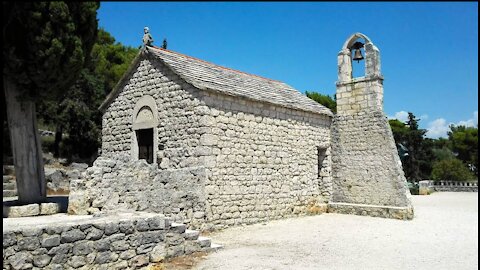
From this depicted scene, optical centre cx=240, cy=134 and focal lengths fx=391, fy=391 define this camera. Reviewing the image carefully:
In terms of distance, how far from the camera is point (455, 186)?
25.0 metres

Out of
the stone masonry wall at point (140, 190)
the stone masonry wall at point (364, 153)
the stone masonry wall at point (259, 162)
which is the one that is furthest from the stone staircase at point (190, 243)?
the stone masonry wall at point (364, 153)

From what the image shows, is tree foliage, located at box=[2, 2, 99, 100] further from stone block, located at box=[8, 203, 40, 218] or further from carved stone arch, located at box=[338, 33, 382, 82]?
carved stone arch, located at box=[338, 33, 382, 82]

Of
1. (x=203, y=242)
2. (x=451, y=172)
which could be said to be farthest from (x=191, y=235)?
(x=451, y=172)

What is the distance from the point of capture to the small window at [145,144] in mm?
11587

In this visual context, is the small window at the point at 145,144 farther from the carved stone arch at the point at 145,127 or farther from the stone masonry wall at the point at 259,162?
the stone masonry wall at the point at 259,162

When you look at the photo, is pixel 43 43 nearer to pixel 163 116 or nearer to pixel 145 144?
pixel 163 116

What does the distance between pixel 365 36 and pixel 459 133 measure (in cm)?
2970

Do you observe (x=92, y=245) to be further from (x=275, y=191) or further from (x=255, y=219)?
(x=275, y=191)

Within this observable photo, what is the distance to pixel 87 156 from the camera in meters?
25.0

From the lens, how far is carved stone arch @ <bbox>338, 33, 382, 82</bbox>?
13.4m

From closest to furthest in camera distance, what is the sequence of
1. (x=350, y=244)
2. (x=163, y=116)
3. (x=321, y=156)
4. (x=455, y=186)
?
1. (x=350, y=244)
2. (x=163, y=116)
3. (x=321, y=156)
4. (x=455, y=186)

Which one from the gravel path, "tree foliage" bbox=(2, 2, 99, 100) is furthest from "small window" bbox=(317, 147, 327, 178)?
"tree foliage" bbox=(2, 2, 99, 100)

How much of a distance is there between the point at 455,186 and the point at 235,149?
796 inches

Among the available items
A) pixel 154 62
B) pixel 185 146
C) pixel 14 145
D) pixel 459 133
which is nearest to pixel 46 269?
pixel 185 146
